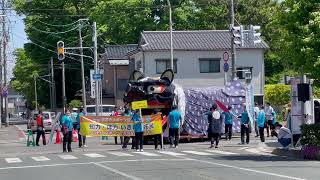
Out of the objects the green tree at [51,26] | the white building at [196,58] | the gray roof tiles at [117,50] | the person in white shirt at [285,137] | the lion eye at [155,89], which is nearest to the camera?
the person in white shirt at [285,137]

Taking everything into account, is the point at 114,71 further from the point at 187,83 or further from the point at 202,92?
the point at 202,92

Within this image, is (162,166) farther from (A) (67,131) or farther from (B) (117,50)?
(B) (117,50)

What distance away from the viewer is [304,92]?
23.6m

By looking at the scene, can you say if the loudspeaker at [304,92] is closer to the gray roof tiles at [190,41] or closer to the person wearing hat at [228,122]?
the person wearing hat at [228,122]

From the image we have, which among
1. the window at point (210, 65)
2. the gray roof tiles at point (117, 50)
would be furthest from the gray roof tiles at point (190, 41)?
the gray roof tiles at point (117, 50)

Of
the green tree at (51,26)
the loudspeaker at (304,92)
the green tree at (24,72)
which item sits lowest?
the loudspeaker at (304,92)

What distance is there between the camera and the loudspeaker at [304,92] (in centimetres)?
2348

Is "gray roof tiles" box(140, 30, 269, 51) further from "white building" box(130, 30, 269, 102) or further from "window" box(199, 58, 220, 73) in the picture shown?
"window" box(199, 58, 220, 73)

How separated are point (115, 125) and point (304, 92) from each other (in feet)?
30.0

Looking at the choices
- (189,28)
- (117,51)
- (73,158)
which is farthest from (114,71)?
(73,158)

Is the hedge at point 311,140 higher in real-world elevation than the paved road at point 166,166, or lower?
higher

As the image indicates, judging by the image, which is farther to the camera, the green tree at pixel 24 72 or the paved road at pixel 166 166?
the green tree at pixel 24 72

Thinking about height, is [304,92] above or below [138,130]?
above

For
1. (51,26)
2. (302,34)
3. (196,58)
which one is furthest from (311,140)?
(51,26)
